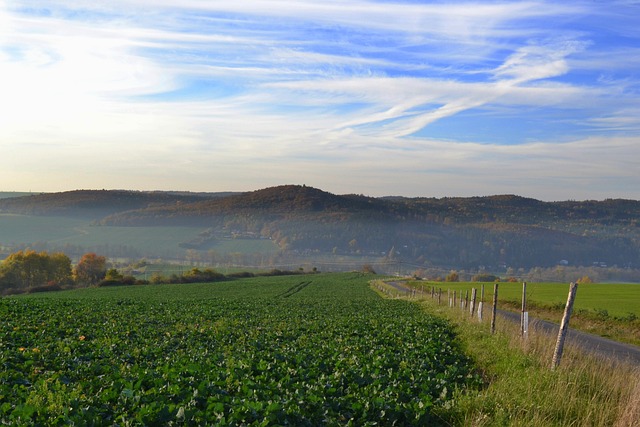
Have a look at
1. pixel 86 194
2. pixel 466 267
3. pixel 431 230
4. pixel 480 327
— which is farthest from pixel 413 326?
pixel 86 194

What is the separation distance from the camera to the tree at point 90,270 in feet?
336

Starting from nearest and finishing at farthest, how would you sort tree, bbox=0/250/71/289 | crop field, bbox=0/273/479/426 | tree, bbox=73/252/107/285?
crop field, bbox=0/273/479/426
tree, bbox=0/250/71/289
tree, bbox=73/252/107/285

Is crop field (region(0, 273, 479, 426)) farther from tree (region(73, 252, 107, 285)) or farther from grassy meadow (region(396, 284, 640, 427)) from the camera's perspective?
tree (region(73, 252, 107, 285))

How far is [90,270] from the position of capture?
109 metres

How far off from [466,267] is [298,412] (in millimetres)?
142577

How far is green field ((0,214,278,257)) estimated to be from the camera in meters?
151

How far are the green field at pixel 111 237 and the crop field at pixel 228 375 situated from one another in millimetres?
135676

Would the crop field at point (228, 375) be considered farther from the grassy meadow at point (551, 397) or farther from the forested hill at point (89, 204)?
the forested hill at point (89, 204)

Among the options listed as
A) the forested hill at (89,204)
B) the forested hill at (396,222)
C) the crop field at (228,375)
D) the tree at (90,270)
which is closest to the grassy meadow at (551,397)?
the crop field at (228,375)

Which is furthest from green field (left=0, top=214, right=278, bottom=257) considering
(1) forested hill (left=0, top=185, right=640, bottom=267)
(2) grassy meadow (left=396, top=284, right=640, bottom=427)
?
(2) grassy meadow (left=396, top=284, right=640, bottom=427)

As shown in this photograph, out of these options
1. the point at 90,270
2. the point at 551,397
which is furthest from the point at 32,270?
the point at 551,397

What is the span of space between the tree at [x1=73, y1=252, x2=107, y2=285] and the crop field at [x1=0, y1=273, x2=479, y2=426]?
8724 centimetres

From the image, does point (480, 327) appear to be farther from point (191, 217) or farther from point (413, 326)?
point (191, 217)

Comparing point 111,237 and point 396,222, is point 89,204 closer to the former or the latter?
point 111,237
